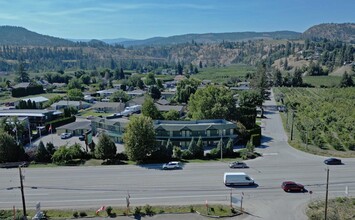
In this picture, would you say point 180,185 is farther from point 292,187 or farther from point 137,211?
point 292,187

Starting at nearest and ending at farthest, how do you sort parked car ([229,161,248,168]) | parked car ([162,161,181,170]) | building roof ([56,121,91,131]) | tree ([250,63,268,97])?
parked car ([229,161,248,168]), parked car ([162,161,181,170]), building roof ([56,121,91,131]), tree ([250,63,268,97])

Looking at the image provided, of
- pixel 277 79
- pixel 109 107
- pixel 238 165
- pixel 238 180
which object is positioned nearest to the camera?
pixel 238 180

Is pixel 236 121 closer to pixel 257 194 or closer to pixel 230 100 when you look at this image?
pixel 230 100

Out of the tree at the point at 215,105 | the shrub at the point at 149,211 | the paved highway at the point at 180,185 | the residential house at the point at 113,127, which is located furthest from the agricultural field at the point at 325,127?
the residential house at the point at 113,127

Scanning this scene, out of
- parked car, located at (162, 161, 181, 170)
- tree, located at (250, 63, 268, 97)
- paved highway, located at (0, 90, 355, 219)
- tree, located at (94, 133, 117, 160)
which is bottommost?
paved highway, located at (0, 90, 355, 219)

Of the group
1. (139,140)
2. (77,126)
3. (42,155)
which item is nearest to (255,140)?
(139,140)

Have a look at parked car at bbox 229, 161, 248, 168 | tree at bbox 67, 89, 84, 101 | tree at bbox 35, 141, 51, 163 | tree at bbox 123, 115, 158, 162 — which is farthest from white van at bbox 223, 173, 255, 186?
tree at bbox 67, 89, 84, 101

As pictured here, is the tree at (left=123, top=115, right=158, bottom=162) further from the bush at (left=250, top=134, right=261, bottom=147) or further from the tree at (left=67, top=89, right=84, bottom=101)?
the tree at (left=67, top=89, right=84, bottom=101)
